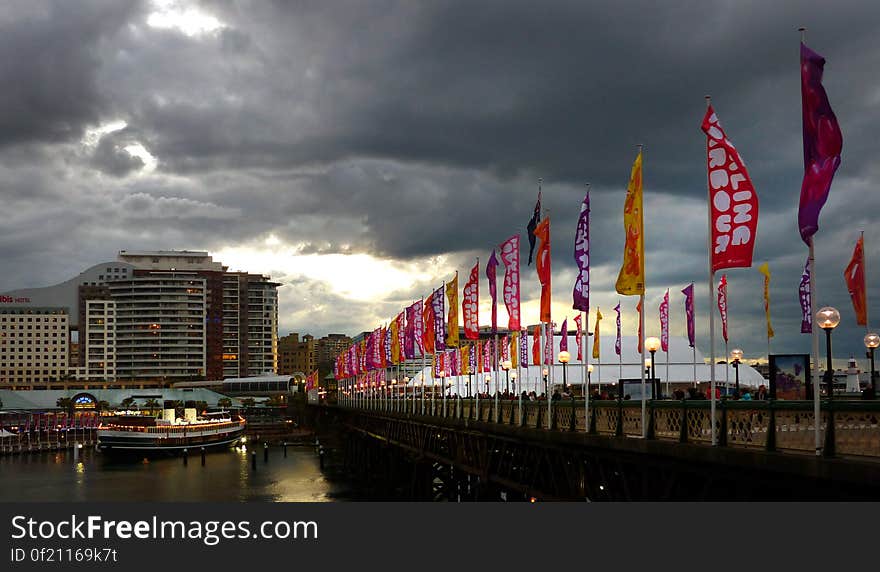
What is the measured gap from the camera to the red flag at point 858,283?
36375mm

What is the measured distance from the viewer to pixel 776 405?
68.9ft

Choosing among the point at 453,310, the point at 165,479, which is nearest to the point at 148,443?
the point at 165,479

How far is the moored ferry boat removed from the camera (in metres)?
140

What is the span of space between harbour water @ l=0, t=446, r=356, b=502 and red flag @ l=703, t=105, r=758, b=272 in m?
63.9

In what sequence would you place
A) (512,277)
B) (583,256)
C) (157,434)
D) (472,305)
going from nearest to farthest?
1. (583,256)
2. (512,277)
3. (472,305)
4. (157,434)

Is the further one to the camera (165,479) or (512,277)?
(165,479)

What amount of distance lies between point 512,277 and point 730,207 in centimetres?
1956

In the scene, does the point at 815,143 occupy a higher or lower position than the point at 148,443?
higher

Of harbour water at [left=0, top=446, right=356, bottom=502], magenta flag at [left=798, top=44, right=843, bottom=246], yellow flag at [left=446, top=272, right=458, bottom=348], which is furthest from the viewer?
harbour water at [left=0, top=446, right=356, bottom=502]

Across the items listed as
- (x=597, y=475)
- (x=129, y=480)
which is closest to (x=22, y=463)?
(x=129, y=480)

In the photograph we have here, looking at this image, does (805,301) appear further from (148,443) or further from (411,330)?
(148,443)

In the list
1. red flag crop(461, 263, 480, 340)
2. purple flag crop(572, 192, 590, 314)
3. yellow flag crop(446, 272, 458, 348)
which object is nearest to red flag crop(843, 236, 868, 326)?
purple flag crop(572, 192, 590, 314)

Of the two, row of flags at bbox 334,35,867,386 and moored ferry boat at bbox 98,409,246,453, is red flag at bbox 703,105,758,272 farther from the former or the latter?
moored ferry boat at bbox 98,409,246,453

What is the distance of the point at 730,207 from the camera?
24.3m
